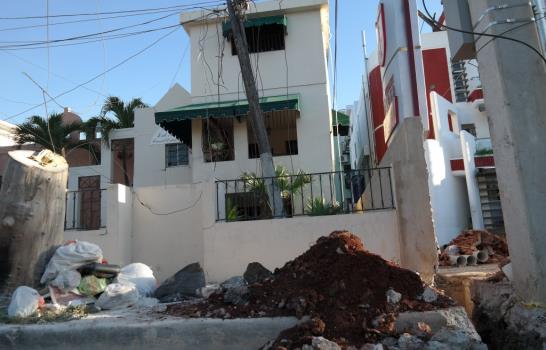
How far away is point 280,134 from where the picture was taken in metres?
15.8

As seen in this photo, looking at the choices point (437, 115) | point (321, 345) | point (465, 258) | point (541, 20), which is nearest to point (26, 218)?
point (321, 345)

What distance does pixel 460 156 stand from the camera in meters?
14.7

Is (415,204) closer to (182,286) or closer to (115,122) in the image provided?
(182,286)

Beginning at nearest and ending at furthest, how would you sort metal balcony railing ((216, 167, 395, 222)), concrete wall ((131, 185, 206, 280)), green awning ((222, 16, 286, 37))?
metal balcony railing ((216, 167, 395, 222)) → concrete wall ((131, 185, 206, 280)) → green awning ((222, 16, 286, 37))

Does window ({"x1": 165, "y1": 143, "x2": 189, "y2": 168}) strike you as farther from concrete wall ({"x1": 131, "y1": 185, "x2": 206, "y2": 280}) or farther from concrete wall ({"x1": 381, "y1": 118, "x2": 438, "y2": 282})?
concrete wall ({"x1": 381, "y1": 118, "x2": 438, "y2": 282})

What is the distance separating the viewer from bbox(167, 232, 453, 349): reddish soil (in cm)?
435

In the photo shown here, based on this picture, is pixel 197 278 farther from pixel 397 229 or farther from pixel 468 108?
pixel 468 108

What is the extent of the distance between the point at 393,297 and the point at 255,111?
18.9 ft

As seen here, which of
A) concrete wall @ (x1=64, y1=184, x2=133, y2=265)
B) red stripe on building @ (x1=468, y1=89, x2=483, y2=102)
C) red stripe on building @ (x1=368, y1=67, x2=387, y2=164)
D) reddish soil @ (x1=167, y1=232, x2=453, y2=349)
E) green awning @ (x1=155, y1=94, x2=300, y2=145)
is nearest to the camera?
reddish soil @ (x1=167, y1=232, x2=453, y2=349)

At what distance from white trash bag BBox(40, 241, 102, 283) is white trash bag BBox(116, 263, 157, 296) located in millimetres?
563

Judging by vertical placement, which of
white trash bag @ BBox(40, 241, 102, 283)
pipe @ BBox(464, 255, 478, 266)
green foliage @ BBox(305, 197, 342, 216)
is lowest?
pipe @ BBox(464, 255, 478, 266)

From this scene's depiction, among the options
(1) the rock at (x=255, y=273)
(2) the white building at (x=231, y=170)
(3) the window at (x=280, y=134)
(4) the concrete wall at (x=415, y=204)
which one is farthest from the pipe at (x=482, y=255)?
(3) the window at (x=280, y=134)

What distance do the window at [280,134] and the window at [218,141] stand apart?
727 millimetres

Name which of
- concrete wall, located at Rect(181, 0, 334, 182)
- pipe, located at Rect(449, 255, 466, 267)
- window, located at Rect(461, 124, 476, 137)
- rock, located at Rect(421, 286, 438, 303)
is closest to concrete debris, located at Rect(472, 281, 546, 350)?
rock, located at Rect(421, 286, 438, 303)
